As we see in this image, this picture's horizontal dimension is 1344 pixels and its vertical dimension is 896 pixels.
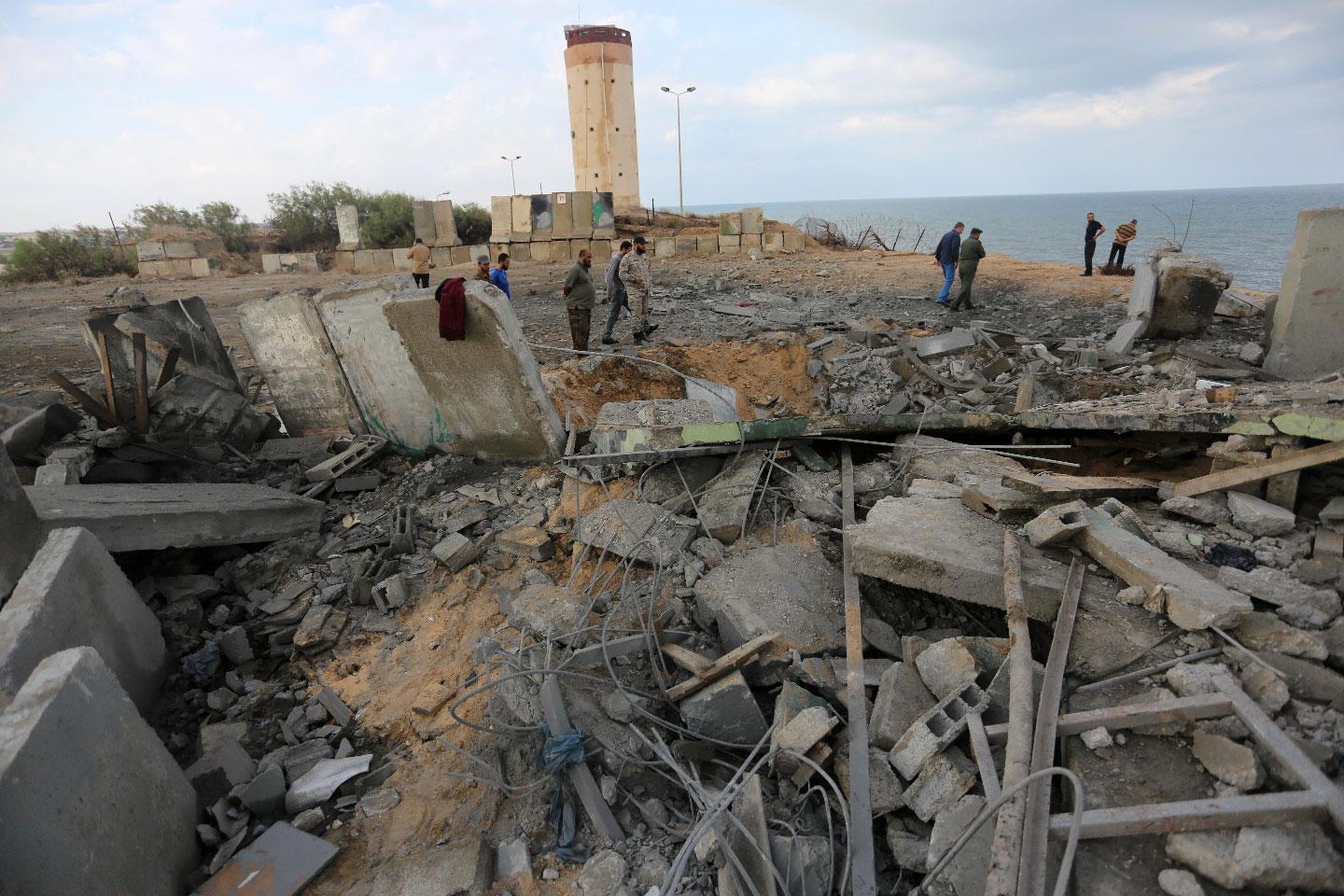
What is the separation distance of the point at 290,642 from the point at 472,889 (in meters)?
2.59

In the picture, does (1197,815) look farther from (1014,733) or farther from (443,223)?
(443,223)

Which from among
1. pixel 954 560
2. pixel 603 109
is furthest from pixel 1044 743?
pixel 603 109

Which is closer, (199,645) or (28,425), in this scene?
(199,645)

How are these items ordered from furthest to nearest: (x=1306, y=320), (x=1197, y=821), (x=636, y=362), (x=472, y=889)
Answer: (x=636, y=362), (x=1306, y=320), (x=472, y=889), (x=1197, y=821)

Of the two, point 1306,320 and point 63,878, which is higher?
point 1306,320

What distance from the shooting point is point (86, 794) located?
7.80 feet

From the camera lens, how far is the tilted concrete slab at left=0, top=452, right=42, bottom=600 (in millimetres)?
3967

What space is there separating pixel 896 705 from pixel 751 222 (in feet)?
67.1

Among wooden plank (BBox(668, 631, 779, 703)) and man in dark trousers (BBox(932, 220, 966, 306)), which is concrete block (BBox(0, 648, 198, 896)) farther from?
man in dark trousers (BBox(932, 220, 966, 306))

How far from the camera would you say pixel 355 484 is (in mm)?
6195

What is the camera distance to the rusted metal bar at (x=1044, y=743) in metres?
2.09

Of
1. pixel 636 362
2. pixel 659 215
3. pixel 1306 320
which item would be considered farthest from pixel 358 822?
pixel 659 215

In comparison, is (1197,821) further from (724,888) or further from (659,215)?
(659,215)

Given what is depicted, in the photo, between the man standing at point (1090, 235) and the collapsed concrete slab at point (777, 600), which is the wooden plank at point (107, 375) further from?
the man standing at point (1090, 235)
